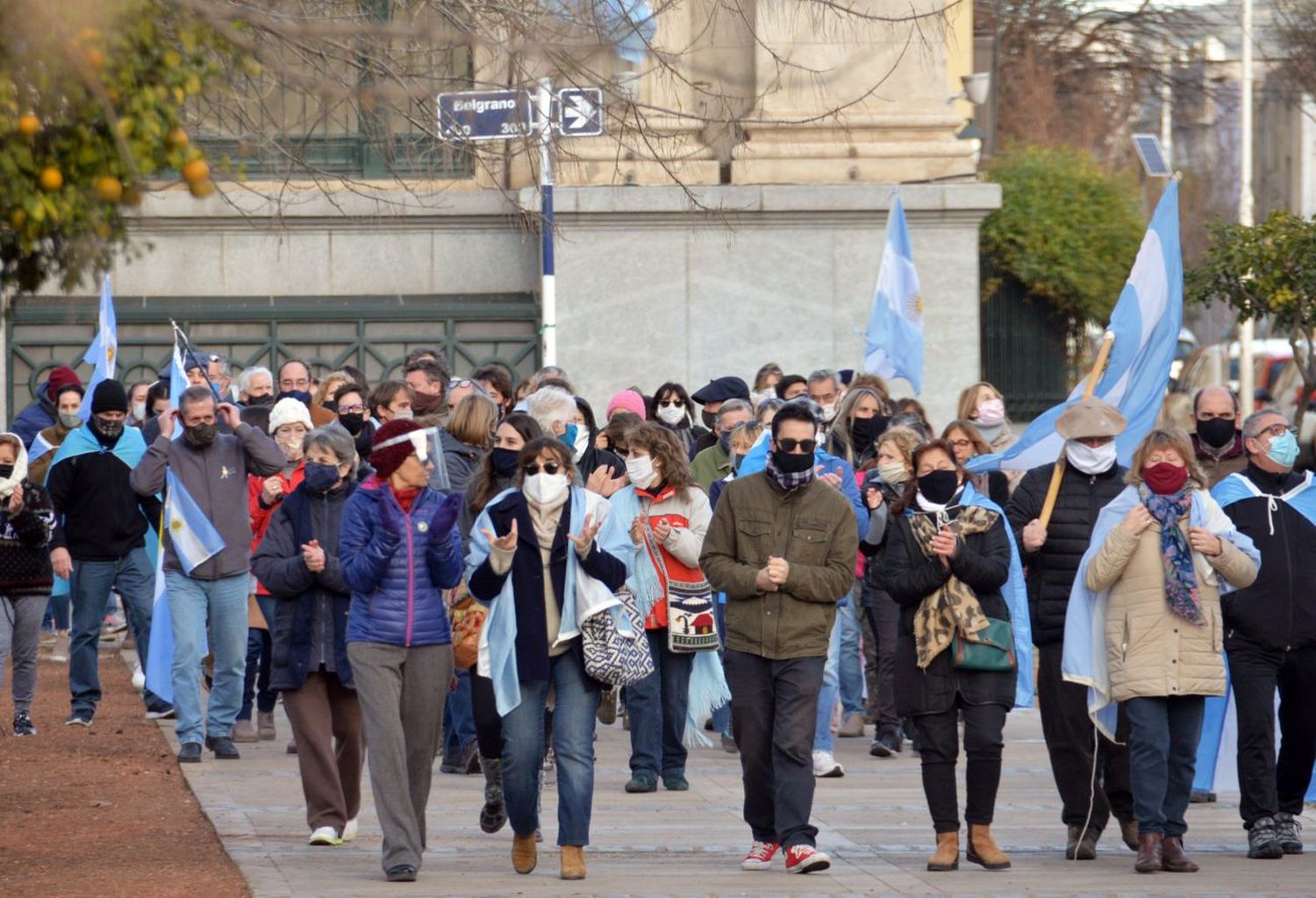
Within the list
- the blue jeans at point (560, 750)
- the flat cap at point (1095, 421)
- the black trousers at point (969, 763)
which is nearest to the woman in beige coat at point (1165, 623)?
the flat cap at point (1095, 421)

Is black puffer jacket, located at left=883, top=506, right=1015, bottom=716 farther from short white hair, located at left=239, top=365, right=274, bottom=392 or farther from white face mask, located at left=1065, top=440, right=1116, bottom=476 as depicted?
short white hair, located at left=239, top=365, right=274, bottom=392

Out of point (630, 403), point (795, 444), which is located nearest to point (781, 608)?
point (795, 444)

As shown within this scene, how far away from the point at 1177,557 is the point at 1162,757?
832mm

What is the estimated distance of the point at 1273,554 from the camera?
10109 mm

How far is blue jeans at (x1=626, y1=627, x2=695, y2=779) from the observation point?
37.4ft

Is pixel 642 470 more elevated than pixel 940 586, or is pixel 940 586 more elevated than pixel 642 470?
pixel 642 470

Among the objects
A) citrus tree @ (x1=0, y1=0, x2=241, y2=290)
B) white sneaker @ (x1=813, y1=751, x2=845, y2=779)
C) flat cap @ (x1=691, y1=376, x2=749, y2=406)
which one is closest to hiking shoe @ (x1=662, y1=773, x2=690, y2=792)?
white sneaker @ (x1=813, y1=751, x2=845, y2=779)

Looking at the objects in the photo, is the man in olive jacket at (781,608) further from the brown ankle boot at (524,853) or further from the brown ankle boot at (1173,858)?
the brown ankle boot at (1173,858)

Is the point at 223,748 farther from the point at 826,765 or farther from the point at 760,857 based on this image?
the point at 760,857

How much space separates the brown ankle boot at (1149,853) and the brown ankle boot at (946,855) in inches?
30.0

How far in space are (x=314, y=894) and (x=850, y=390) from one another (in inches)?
240

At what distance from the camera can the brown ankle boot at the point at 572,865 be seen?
354 inches

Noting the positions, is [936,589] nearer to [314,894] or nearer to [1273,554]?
[1273,554]

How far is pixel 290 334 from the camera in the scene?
69.7 feet
